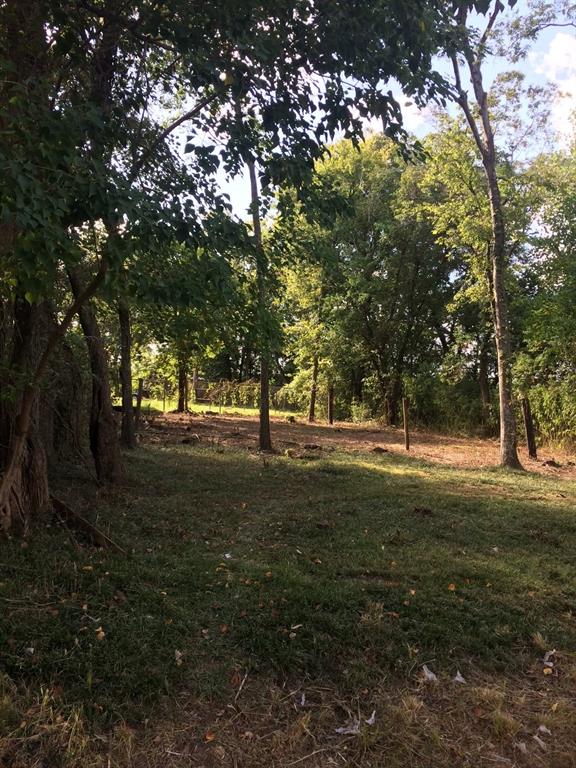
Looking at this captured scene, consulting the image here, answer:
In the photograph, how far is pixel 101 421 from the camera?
7074mm

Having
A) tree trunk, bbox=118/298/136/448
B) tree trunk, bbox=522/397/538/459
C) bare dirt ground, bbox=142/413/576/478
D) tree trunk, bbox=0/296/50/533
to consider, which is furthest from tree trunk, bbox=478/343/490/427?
tree trunk, bbox=0/296/50/533

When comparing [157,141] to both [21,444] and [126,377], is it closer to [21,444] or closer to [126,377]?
[21,444]

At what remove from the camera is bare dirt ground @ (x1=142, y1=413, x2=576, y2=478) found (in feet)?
40.9

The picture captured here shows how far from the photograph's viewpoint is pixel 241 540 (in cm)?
547

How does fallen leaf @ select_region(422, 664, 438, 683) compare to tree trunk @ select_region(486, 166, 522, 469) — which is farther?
tree trunk @ select_region(486, 166, 522, 469)

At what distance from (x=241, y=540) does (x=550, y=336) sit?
1147cm

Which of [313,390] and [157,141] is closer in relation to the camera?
[157,141]

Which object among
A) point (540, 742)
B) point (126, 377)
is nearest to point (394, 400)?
point (126, 377)

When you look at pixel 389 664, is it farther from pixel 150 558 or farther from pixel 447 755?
pixel 150 558

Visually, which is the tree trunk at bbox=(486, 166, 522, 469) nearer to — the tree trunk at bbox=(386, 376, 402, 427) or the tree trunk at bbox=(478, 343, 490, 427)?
the tree trunk at bbox=(478, 343, 490, 427)

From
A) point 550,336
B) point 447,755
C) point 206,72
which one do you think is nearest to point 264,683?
point 447,755

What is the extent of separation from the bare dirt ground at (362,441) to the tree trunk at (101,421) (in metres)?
5.16

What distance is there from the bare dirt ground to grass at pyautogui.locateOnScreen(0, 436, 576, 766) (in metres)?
5.90

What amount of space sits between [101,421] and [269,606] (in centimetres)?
411
